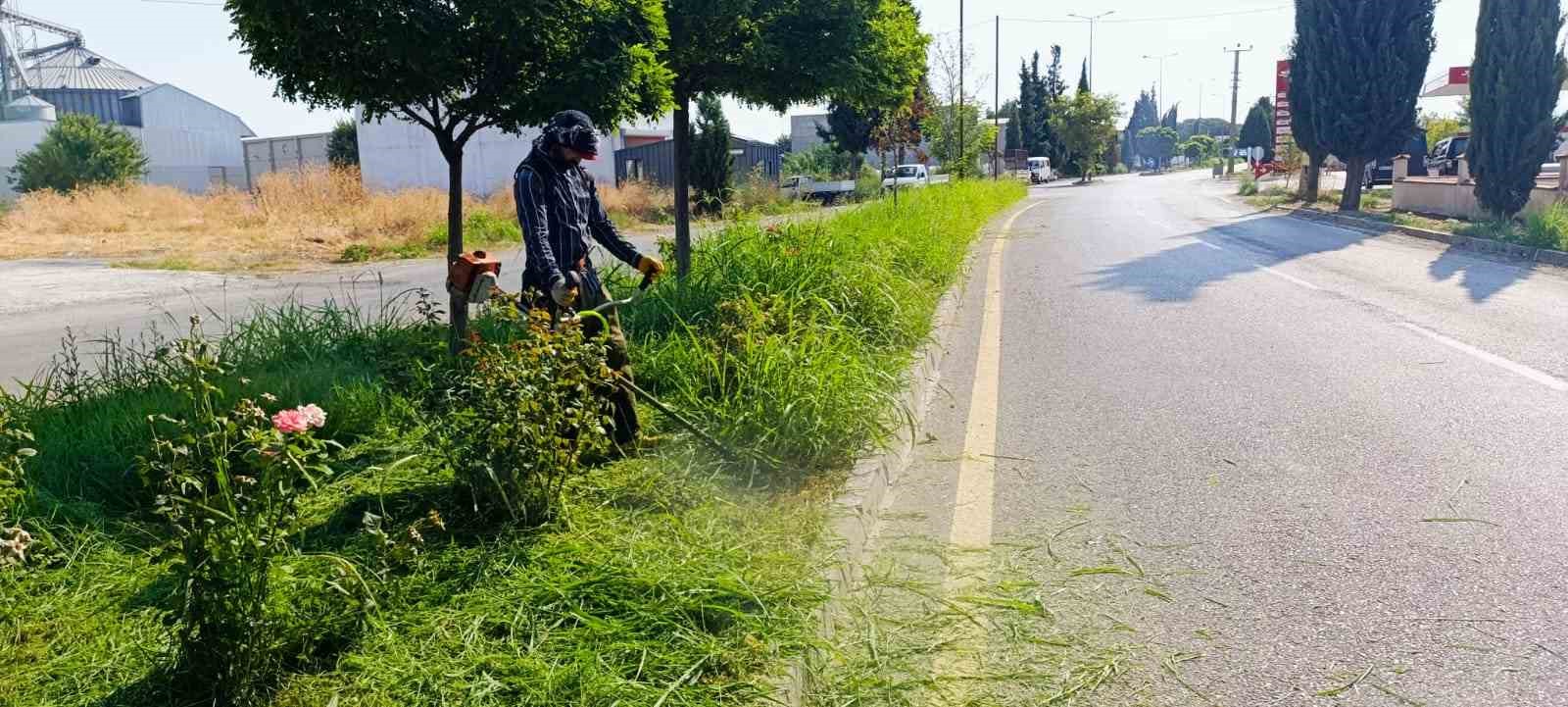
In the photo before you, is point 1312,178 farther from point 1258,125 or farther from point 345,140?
point 1258,125

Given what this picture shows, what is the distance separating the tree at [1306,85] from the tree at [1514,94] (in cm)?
765

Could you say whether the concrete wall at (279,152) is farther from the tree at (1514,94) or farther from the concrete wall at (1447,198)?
the tree at (1514,94)

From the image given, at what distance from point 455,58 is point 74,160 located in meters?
35.2

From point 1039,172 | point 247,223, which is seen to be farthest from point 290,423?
point 1039,172

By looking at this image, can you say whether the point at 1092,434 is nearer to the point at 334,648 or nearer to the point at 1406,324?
the point at 334,648

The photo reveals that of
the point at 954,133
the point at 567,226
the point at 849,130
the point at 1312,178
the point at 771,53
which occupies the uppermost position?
the point at 849,130

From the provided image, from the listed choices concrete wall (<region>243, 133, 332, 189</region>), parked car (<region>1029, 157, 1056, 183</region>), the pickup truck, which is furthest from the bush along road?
parked car (<region>1029, 157, 1056, 183</region>)

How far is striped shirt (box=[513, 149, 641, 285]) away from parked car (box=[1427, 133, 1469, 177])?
34.0 meters

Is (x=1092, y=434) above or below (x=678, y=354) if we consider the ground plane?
below

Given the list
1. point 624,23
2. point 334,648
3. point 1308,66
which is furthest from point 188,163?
point 334,648

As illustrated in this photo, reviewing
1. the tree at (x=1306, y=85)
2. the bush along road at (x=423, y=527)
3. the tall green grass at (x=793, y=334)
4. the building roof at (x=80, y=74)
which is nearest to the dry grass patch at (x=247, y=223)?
the tall green grass at (x=793, y=334)

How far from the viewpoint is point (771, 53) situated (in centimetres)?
921

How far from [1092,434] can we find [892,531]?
197 cm

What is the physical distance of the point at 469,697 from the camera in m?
2.90
